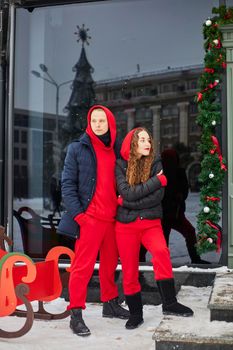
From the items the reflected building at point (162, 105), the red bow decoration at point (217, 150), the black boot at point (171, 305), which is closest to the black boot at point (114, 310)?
the black boot at point (171, 305)

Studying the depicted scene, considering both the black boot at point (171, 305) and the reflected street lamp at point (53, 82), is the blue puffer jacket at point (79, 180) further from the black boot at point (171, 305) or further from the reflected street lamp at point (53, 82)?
the reflected street lamp at point (53, 82)

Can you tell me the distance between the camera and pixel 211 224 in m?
5.71

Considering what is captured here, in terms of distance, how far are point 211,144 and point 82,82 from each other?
2.04m

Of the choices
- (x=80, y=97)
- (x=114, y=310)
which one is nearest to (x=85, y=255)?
(x=114, y=310)

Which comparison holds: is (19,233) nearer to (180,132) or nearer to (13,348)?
(180,132)

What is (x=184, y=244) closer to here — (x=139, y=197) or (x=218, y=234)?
(x=218, y=234)

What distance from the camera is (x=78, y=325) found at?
4219 millimetres

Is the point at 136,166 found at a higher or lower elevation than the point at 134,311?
higher

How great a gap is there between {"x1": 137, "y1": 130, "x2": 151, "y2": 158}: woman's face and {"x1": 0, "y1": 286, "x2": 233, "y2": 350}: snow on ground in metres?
1.29

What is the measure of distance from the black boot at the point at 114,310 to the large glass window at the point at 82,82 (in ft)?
6.59

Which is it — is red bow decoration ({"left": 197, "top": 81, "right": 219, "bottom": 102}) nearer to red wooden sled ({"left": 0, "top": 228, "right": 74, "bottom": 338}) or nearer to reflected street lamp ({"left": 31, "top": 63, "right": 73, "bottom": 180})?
reflected street lamp ({"left": 31, "top": 63, "right": 73, "bottom": 180})

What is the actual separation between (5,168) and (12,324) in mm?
2444

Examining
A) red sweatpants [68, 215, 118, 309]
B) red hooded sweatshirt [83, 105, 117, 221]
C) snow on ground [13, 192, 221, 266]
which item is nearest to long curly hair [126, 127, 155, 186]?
red hooded sweatshirt [83, 105, 117, 221]

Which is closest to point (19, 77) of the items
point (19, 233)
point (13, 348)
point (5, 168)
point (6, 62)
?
point (6, 62)
